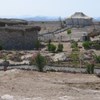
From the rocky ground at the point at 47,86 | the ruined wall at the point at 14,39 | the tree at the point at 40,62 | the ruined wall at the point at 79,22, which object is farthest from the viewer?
the ruined wall at the point at 79,22

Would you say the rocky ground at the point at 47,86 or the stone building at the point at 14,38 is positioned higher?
the rocky ground at the point at 47,86

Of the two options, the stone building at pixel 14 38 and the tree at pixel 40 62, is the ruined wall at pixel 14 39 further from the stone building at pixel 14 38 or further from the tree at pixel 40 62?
the tree at pixel 40 62

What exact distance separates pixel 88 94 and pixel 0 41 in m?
29.3

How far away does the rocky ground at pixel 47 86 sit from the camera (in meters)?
16.7

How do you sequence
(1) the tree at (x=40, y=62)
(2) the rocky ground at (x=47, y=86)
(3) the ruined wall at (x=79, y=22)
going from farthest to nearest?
(3) the ruined wall at (x=79, y=22) → (1) the tree at (x=40, y=62) → (2) the rocky ground at (x=47, y=86)

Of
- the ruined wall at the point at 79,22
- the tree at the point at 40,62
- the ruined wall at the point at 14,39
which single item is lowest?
the ruined wall at the point at 79,22

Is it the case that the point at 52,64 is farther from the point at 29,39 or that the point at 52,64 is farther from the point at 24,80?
the point at 29,39

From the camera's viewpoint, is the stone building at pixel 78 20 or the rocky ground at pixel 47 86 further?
the stone building at pixel 78 20

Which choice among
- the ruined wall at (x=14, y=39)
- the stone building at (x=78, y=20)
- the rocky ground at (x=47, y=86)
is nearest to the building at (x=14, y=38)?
the ruined wall at (x=14, y=39)

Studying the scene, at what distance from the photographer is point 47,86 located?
1861 centimetres

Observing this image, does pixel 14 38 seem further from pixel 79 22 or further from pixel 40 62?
pixel 79 22

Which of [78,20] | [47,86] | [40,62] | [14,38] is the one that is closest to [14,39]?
[14,38]

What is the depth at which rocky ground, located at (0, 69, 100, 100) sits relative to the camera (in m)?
16.7

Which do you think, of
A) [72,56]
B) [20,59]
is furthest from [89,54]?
[20,59]
